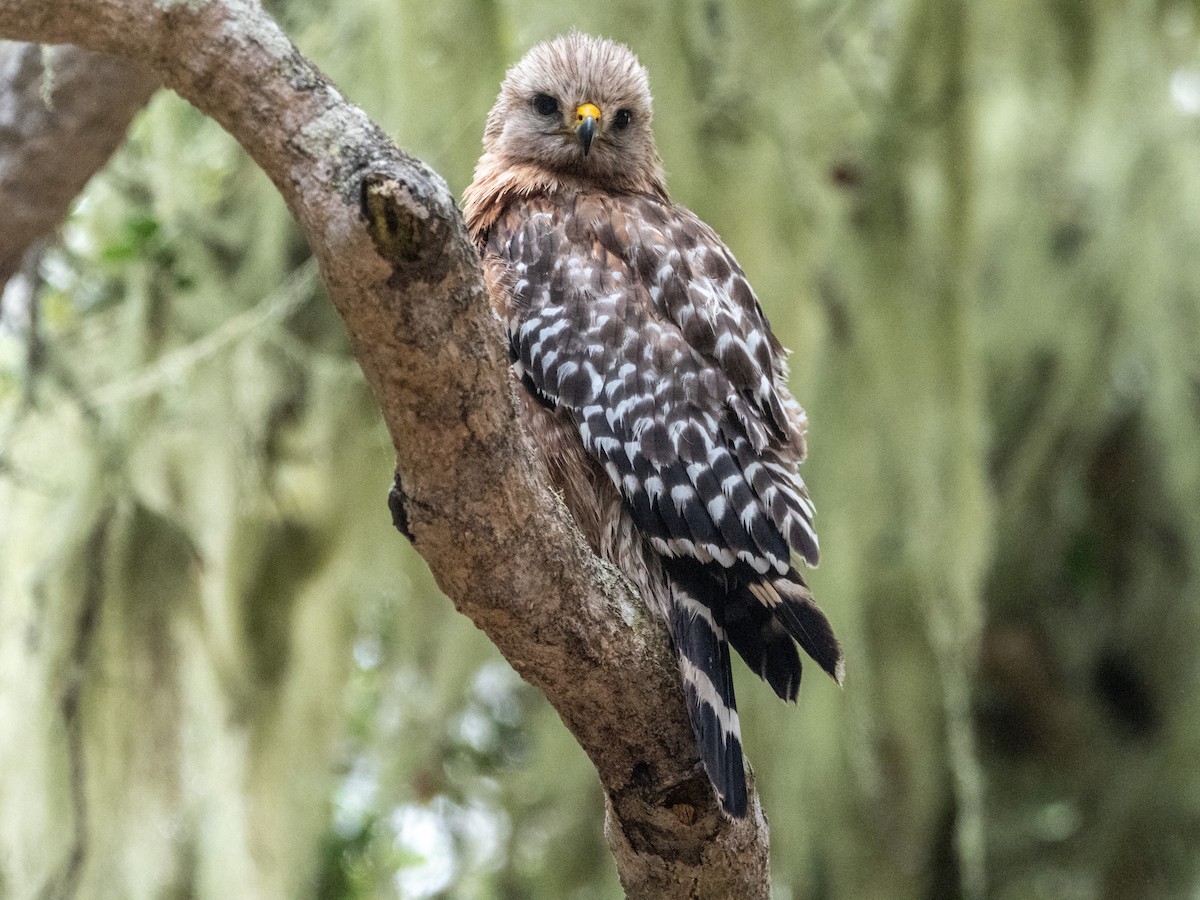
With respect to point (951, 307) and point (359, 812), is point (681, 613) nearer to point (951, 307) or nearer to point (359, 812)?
point (951, 307)

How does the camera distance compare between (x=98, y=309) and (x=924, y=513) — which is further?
(x=98, y=309)

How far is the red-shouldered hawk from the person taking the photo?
2238mm

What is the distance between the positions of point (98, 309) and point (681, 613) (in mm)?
2092

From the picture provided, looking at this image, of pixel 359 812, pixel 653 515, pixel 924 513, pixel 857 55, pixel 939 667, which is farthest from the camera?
pixel 359 812

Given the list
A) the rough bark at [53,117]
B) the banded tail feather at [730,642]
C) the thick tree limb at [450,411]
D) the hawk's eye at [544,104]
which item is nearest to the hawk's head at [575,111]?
the hawk's eye at [544,104]

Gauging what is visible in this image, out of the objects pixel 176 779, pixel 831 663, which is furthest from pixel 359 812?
pixel 831 663

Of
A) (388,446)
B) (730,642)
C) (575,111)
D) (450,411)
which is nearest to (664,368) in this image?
(730,642)

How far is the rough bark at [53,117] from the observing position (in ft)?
9.60

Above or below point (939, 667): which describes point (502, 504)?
below

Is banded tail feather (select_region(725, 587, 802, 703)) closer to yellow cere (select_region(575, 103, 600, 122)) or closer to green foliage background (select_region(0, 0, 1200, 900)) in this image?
green foliage background (select_region(0, 0, 1200, 900))

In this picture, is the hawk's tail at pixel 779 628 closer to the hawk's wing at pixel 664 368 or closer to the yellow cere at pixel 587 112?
the hawk's wing at pixel 664 368

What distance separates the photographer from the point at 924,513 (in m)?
3.27

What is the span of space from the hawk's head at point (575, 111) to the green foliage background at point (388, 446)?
6cm

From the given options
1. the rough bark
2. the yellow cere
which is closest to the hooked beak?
the yellow cere
